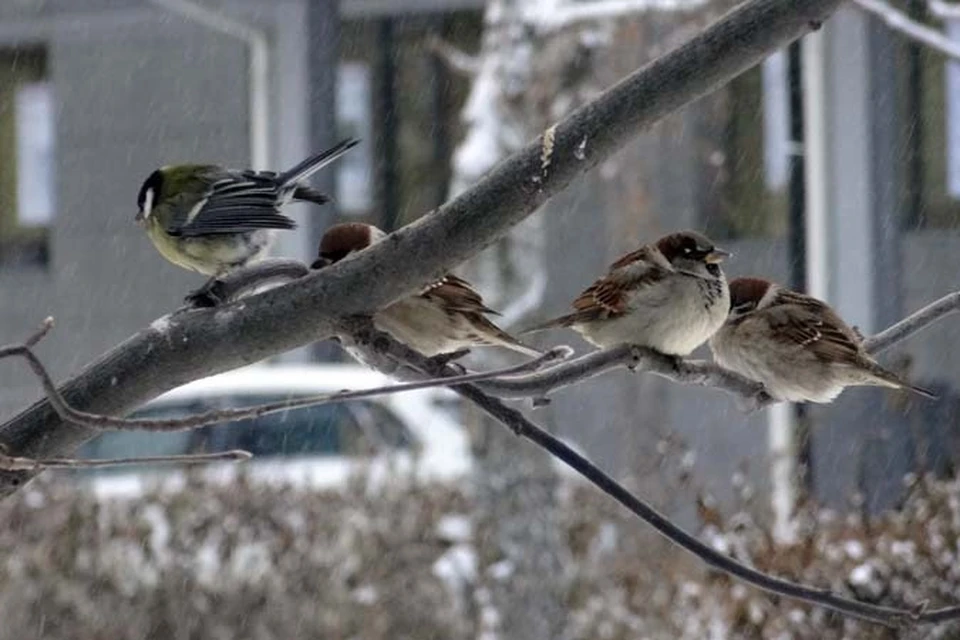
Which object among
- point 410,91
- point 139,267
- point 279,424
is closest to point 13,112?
point 139,267

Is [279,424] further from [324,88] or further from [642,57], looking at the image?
[324,88]

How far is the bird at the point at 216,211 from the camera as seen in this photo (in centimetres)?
379

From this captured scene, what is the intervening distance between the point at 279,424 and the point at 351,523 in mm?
3006

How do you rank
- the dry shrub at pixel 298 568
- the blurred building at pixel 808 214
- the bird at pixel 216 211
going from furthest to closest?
the blurred building at pixel 808 214
the dry shrub at pixel 298 568
the bird at pixel 216 211

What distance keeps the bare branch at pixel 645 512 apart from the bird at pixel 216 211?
4.25 feet

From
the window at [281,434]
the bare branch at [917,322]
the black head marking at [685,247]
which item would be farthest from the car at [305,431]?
the bare branch at [917,322]

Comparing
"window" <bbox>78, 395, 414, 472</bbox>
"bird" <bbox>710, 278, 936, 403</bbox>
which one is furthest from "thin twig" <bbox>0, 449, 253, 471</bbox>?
"window" <bbox>78, 395, 414, 472</bbox>

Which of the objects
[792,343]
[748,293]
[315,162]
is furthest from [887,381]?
[315,162]

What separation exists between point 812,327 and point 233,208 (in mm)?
1320

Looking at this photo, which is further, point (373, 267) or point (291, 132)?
point (291, 132)

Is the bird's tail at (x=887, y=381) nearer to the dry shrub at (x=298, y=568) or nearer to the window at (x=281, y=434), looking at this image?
the dry shrub at (x=298, y=568)

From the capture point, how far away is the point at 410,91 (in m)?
15.5

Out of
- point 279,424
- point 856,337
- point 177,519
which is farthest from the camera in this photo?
point 279,424

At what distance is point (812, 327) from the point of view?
11.8ft
